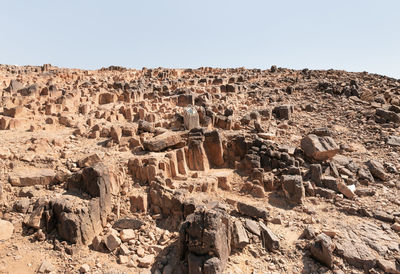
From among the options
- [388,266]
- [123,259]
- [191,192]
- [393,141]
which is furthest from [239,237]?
[393,141]

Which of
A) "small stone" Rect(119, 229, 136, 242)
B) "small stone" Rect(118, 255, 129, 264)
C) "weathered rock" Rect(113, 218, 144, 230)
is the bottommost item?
"small stone" Rect(118, 255, 129, 264)

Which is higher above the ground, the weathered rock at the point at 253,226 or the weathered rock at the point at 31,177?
the weathered rock at the point at 31,177

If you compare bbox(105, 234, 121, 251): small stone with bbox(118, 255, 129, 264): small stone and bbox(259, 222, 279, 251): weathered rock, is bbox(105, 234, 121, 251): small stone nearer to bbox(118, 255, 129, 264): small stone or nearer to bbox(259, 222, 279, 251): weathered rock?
bbox(118, 255, 129, 264): small stone

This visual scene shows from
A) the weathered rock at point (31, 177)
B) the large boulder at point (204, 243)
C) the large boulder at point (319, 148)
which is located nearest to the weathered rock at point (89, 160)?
the weathered rock at point (31, 177)

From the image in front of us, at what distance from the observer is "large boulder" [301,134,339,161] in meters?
9.32

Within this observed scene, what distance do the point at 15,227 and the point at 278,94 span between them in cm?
1682

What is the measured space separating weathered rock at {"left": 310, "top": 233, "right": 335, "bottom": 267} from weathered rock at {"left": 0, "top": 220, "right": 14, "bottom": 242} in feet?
24.7

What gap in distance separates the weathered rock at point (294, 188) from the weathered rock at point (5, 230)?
7889 millimetres

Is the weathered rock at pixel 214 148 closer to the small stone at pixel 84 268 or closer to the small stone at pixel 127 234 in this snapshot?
the small stone at pixel 127 234

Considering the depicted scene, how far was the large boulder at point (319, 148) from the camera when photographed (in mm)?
9320

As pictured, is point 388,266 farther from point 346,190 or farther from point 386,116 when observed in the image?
point 386,116

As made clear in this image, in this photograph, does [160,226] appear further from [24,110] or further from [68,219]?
[24,110]

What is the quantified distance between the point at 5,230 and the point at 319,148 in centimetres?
1030

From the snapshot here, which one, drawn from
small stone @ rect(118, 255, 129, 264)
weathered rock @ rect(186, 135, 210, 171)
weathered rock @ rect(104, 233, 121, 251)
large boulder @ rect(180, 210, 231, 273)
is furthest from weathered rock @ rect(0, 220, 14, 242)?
weathered rock @ rect(186, 135, 210, 171)
